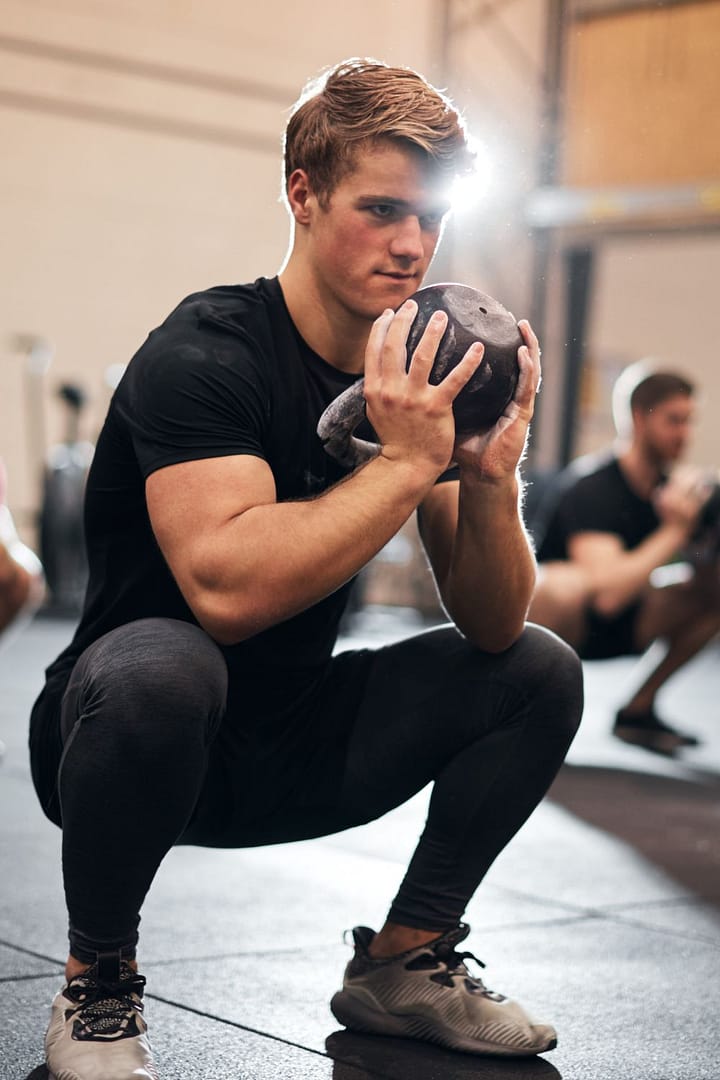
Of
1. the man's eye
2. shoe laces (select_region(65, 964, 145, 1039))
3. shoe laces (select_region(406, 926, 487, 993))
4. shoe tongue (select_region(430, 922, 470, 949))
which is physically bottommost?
shoe laces (select_region(406, 926, 487, 993))

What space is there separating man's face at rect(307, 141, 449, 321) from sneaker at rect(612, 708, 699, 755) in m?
2.28

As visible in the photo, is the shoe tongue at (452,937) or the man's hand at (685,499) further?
the man's hand at (685,499)

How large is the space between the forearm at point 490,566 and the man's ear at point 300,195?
0.30m

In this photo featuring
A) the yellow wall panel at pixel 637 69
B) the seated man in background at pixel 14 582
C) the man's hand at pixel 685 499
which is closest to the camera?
the yellow wall panel at pixel 637 69

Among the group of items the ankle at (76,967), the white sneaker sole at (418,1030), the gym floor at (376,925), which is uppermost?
the ankle at (76,967)

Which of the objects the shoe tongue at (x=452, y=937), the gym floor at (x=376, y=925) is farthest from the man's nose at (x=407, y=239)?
the shoe tongue at (x=452, y=937)

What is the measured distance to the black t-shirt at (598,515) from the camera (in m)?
3.22

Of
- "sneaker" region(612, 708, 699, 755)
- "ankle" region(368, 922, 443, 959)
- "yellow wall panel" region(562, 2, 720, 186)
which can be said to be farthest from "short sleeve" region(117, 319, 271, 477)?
"sneaker" region(612, 708, 699, 755)

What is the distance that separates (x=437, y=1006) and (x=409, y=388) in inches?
23.3

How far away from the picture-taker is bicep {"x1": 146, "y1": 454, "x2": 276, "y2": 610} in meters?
1.14

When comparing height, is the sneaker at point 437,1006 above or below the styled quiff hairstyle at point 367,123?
below

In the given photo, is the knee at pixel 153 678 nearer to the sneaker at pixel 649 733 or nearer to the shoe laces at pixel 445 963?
the shoe laces at pixel 445 963

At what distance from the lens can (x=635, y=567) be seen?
3182 millimetres

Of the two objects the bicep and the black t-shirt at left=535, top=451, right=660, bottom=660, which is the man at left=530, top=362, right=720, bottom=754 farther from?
the bicep
